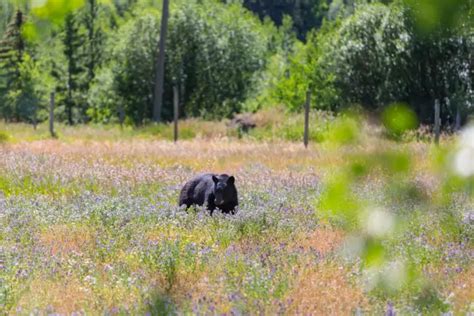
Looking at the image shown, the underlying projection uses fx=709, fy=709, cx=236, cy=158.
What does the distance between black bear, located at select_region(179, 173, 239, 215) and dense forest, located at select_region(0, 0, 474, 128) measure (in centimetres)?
225

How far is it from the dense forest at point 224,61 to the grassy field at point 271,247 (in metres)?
0.28

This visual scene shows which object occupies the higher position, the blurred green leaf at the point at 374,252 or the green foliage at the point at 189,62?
the green foliage at the point at 189,62

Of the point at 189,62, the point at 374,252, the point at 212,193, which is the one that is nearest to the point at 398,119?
the point at 374,252

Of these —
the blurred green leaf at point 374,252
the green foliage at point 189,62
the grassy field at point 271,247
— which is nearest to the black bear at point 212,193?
the grassy field at point 271,247

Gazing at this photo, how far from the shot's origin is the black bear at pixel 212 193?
9594 millimetres

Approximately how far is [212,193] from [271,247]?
2979 mm

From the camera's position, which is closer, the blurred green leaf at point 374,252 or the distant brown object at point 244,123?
the blurred green leaf at point 374,252

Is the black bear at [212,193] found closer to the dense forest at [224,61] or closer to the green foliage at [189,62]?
the dense forest at [224,61]

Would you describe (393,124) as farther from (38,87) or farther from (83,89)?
(83,89)

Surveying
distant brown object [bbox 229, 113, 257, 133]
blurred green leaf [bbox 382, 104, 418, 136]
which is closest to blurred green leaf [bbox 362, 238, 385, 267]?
blurred green leaf [bbox 382, 104, 418, 136]

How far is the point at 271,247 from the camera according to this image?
6.95 meters

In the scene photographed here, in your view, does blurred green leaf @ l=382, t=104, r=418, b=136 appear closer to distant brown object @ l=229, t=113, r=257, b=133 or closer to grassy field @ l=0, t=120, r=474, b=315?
grassy field @ l=0, t=120, r=474, b=315

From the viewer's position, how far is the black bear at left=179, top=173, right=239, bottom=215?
959 cm

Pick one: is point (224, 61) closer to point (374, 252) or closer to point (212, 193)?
point (212, 193)
